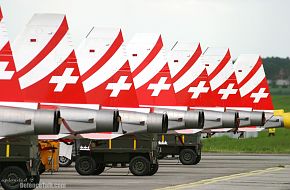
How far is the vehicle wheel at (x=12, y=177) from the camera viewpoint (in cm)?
3036

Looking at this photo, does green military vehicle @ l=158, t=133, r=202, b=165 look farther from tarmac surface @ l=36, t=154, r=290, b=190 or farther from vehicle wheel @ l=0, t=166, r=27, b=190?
vehicle wheel @ l=0, t=166, r=27, b=190

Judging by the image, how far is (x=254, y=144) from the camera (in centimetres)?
7662

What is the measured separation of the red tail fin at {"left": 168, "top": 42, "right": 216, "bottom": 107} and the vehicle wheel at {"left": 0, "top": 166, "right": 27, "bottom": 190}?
20260 mm

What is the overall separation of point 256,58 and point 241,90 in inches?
110

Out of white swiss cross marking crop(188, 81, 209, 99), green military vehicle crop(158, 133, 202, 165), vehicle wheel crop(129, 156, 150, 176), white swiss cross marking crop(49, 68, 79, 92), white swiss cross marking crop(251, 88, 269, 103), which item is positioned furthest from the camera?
white swiss cross marking crop(251, 88, 269, 103)

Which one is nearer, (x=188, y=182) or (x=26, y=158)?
(x=26, y=158)

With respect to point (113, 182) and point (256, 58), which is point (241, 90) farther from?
point (113, 182)

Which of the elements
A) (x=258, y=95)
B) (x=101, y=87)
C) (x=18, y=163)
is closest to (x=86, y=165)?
(x=101, y=87)

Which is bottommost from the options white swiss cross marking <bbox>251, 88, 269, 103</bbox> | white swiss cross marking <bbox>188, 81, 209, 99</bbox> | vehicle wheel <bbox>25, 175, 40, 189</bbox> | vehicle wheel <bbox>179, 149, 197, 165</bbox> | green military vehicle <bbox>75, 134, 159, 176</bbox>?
vehicle wheel <bbox>25, 175, 40, 189</bbox>

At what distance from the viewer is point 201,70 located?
51.9m

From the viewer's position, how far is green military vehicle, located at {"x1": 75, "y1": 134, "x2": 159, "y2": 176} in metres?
Answer: 40.2

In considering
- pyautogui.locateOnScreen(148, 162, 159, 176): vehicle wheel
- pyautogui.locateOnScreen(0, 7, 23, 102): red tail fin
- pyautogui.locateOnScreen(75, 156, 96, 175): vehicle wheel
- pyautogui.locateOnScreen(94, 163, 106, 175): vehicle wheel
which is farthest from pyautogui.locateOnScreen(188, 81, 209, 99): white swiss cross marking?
pyautogui.locateOnScreen(0, 7, 23, 102): red tail fin

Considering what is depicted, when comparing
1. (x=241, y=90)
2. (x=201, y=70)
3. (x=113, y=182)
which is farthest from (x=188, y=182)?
(x=241, y=90)

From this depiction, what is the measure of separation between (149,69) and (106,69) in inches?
210
